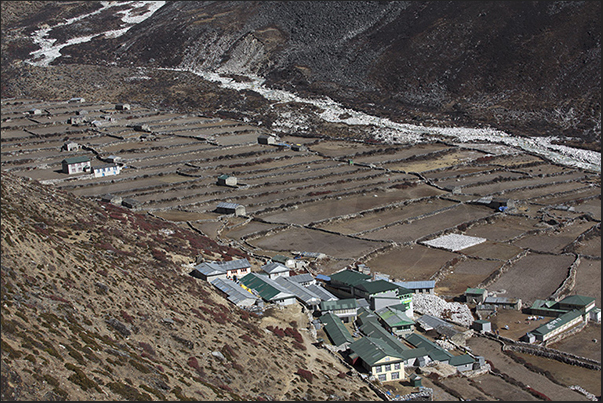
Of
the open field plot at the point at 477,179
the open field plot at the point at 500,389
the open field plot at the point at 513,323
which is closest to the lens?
the open field plot at the point at 500,389

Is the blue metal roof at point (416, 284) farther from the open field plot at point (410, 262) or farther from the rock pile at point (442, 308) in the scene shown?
the open field plot at point (410, 262)

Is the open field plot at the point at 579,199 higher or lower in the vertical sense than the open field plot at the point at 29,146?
lower

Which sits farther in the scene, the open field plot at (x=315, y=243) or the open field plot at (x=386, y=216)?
the open field plot at (x=386, y=216)

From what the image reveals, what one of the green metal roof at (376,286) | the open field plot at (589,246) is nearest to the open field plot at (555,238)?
the open field plot at (589,246)

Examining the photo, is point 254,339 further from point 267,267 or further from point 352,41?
point 352,41

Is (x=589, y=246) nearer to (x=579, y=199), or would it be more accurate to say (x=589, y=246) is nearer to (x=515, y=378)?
(x=579, y=199)

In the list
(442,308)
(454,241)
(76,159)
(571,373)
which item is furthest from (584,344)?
(76,159)

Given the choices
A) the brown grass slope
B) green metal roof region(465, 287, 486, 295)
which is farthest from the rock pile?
Answer: the brown grass slope
